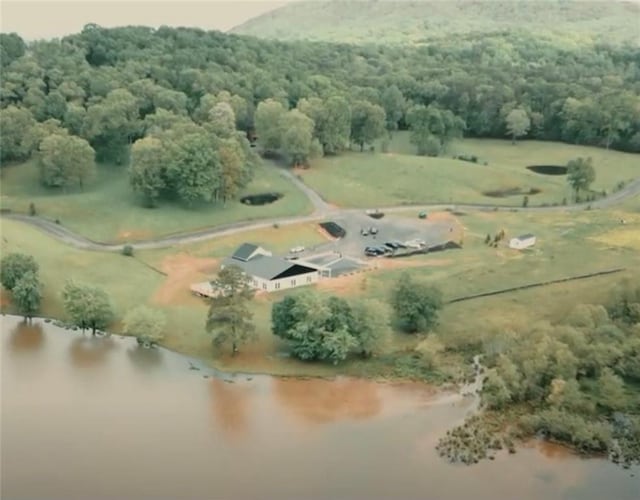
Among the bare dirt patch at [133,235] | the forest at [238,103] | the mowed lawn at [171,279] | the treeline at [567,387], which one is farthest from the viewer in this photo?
the forest at [238,103]

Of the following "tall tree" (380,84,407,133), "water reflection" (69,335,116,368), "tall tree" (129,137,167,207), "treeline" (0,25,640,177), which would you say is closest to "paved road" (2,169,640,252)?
"treeline" (0,25,640,177)

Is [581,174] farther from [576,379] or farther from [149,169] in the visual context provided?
[576,379]

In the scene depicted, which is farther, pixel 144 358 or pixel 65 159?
pixel 65 159

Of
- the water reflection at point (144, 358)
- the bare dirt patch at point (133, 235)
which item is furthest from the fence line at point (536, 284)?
the bare dirt patch at point (133, 235)

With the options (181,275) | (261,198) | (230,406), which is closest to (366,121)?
(261,198)

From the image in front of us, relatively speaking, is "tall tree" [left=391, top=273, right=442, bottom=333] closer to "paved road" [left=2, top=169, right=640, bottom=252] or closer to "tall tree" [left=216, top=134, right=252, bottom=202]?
"paved road" [left=2, top=169, right=640, bottom=252]

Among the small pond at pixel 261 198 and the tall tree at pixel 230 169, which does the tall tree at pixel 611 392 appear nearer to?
the tall tree at pixel 230 169
